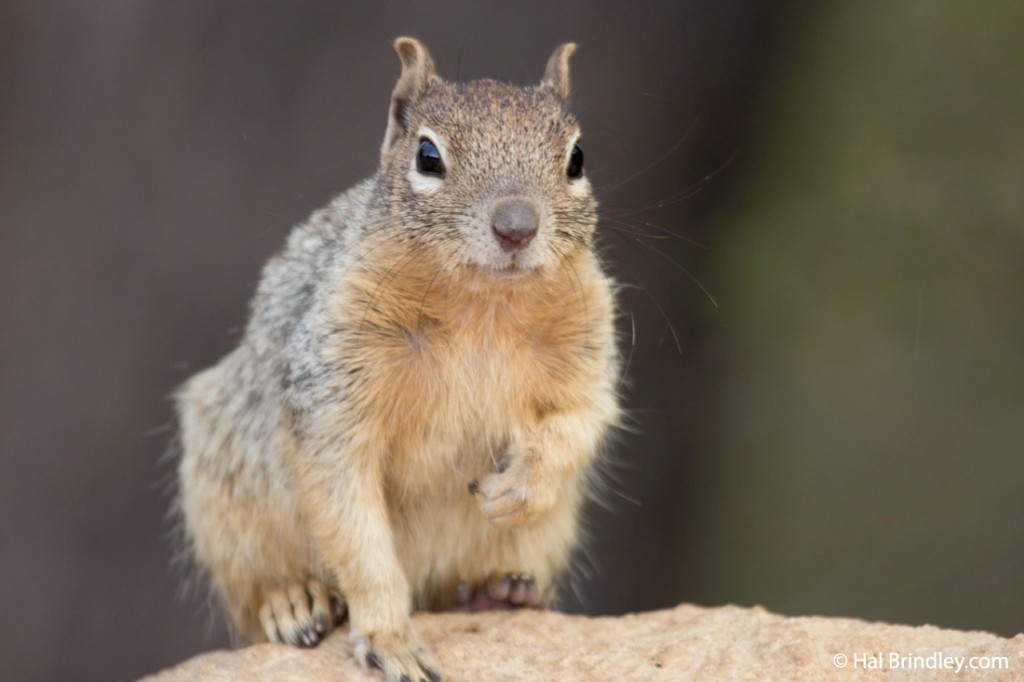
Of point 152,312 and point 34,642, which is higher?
point 152,312

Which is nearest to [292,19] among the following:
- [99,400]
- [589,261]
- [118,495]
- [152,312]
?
[152,312]

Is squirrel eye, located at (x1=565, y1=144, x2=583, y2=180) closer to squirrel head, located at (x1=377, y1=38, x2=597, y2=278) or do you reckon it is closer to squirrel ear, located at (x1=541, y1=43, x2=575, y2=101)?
squirrel head, located at (x1=377, y1=38, x2=597, y2=278)

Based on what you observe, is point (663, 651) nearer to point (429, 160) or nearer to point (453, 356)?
point (453, 356)

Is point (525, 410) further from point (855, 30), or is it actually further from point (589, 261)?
point (855, 30)

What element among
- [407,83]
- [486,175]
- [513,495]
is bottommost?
[513,495]

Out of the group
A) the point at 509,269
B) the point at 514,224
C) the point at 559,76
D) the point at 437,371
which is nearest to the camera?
the point at 514,224

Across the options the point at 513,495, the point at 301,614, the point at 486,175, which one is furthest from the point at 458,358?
the point at 301,614

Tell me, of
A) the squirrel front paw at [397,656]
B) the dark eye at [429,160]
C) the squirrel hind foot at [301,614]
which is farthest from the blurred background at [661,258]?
the squirrel front paw at [397,656]
